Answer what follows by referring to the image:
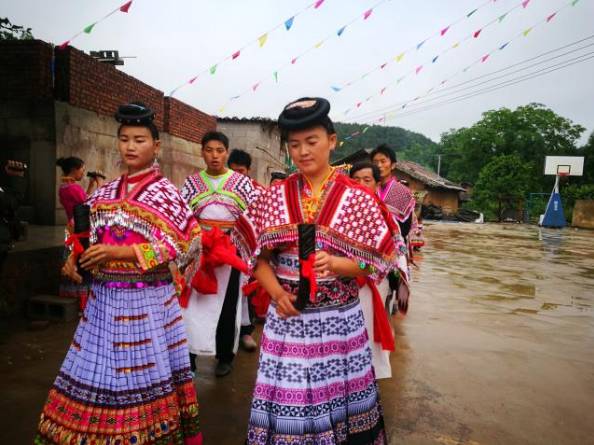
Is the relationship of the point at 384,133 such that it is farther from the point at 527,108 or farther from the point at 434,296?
the point at 434,296

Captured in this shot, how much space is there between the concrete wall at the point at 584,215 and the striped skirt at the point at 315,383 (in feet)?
93.5

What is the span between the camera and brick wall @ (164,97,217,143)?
11078 millimetres

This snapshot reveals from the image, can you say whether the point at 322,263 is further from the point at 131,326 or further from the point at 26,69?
the point at 26,69

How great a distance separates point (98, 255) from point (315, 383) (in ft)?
3.79

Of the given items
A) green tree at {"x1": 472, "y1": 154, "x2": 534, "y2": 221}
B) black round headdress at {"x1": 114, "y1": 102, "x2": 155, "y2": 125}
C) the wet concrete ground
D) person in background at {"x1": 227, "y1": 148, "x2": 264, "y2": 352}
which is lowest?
the wet concrete ground

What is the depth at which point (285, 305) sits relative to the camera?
1859mm

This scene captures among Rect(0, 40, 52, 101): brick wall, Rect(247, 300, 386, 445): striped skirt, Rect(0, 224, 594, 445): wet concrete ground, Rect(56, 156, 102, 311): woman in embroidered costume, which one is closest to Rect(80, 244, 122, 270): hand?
Rect(247, 300, 386, 445): striped skirt

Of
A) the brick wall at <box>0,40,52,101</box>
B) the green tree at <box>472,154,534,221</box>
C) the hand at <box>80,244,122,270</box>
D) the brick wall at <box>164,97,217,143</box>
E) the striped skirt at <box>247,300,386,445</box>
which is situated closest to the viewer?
the striped skirt at <box>247,300,386,445</box>

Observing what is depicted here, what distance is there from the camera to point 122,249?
2053mm

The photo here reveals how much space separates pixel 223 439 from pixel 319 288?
1.34m

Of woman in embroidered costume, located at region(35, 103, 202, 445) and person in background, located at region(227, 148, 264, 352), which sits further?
person in background, located at region(227, 148, 264, 352)

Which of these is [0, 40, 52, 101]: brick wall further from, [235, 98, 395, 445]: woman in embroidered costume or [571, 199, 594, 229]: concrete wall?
[571, 199, 594, 229]: concrete wall

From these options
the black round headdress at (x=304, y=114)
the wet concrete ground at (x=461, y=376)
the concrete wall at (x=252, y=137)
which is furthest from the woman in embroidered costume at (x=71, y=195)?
the concrete wall at (x=252, y=137)

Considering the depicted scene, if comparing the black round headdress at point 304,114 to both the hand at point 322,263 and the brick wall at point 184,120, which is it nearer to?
the hand at point 322,263
